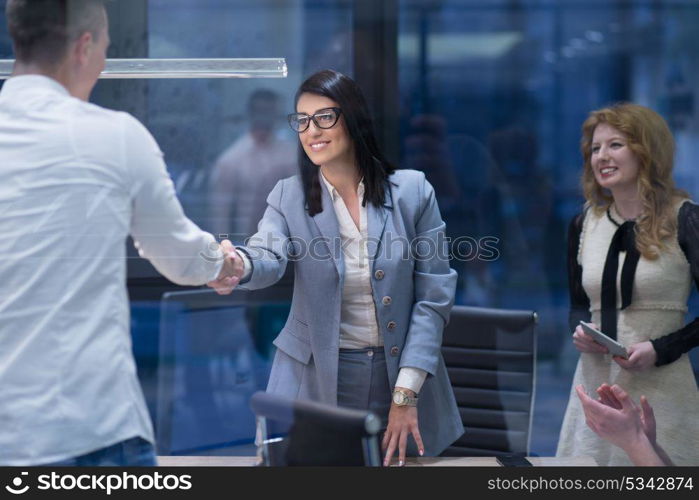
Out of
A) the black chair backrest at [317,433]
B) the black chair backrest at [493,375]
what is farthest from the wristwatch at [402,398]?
the black chair backrest at [493,375]

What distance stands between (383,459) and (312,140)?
0.91m

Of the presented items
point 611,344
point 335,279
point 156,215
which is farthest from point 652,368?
point 156,215

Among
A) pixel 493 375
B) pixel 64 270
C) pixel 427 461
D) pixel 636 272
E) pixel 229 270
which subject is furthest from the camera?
pixel 493 375

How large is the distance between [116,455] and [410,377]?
87 centimetres

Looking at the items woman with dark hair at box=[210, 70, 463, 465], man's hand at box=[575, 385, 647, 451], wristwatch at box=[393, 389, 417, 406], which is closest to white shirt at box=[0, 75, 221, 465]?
woman with dark hair at box=[210, 70, 463, 465]

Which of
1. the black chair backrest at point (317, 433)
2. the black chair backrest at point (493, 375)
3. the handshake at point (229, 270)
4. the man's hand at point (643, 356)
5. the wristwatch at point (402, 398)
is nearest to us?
the black chair backrest at point (317, 433)

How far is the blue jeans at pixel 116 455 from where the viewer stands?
6.87 feet

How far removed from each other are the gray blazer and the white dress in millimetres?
560

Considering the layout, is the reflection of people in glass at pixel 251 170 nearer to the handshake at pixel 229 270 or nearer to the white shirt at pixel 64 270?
the handshake at pixel 229 270

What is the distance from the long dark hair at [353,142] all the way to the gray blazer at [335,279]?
26 millimetres

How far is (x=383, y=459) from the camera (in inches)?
104

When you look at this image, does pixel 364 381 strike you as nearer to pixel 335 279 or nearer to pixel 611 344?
pixel 335 279

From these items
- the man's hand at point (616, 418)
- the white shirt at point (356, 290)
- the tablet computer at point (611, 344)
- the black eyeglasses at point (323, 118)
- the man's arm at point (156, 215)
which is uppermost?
the black eyeglasses at point (323, 118)

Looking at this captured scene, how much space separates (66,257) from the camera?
2100mm
